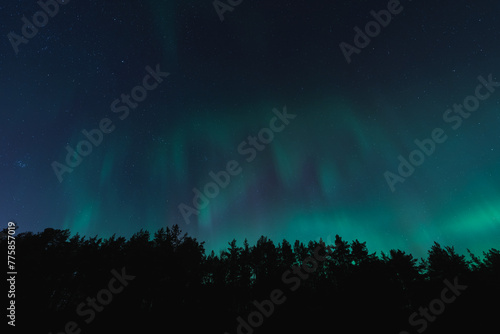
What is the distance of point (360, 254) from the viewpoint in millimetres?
42312

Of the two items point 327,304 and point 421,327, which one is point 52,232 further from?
point 421,327

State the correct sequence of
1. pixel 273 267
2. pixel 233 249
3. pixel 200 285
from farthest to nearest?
1. pixel 233 249
2. pixel 273 267
3. pixel 200 285

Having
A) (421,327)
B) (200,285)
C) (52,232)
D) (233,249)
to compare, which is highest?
(52,232)

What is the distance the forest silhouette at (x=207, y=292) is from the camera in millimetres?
30000

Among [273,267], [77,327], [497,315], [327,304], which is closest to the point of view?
[77,327]

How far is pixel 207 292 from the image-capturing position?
3522 cm

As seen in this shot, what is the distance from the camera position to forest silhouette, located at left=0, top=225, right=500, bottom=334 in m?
30.0

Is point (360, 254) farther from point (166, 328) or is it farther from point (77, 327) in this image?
point (77, 327)

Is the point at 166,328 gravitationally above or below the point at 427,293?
above

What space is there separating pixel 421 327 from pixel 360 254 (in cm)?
1342

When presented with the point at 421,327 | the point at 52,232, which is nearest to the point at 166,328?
the point at 52,232

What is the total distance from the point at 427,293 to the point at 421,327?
6533 millimetres

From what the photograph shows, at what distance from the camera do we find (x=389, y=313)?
101ft

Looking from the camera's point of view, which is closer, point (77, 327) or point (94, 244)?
point (77, 327)
